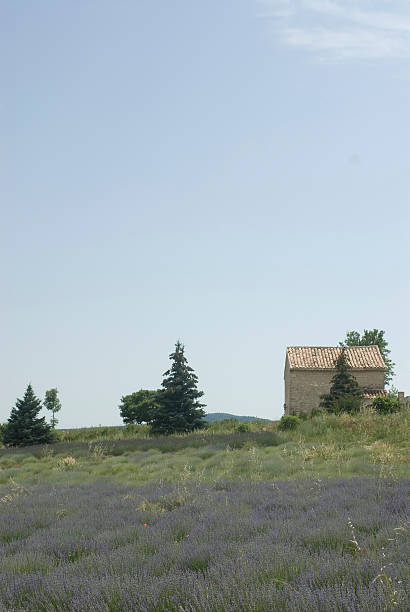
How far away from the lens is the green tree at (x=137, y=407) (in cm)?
3900

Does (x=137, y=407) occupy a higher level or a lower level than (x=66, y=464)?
higher

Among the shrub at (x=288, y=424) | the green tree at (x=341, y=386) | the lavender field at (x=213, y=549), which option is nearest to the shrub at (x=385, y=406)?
the shrub at (x=288, y=424)

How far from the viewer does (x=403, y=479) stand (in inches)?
336

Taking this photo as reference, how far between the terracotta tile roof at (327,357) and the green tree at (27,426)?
57.2ft

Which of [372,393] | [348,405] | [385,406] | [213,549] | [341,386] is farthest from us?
[372,393]

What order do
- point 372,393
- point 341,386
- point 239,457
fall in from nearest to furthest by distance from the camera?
point 239,457 < point 341,386 < point 372,393

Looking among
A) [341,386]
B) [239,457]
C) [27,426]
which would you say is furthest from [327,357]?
[239,457]

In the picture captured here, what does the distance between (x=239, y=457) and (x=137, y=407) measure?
83.3 feet

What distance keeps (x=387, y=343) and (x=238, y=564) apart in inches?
1975

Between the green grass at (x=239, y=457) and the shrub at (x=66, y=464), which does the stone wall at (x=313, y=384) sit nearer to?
the green grass at (x=239, y=457)

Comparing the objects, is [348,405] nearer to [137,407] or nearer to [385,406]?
[385,406]

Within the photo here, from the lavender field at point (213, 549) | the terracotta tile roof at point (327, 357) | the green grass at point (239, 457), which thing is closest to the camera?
the lavender field at point (213, 549)

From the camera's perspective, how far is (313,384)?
38.6m

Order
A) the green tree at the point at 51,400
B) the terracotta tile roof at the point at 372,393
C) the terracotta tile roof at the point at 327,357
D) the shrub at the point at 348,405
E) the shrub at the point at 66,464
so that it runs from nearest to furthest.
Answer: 1. the shrub at the point at 66,464
2. the shrub at the point at 348,405
3. the terracotta tile roof at the point at 372,393
4. the terracotta tile roof at the point at 327,357
5. the green tree at the point at 51,400
